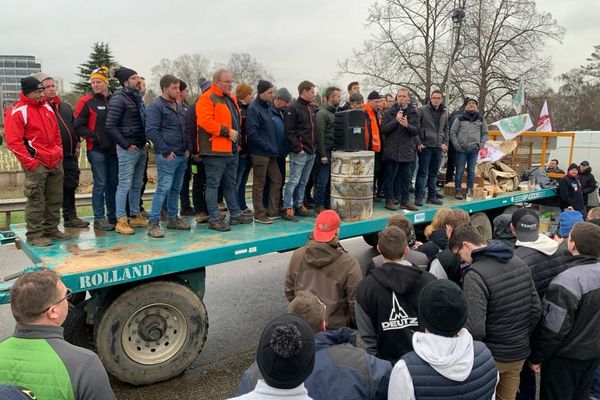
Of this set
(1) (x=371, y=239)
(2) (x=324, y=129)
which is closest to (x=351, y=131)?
(2) (x=324, y=129)

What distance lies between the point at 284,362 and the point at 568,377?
104 inches

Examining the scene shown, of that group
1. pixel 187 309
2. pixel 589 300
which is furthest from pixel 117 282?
pixel 589 300

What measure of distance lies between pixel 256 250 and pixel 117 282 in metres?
1.44

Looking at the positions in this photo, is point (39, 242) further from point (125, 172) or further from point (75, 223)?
point (125, 172)

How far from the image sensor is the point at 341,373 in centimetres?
220

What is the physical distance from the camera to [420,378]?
2.17 m

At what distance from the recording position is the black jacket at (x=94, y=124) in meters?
5.25

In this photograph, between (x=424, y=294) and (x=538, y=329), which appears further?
(x=538, y=329)

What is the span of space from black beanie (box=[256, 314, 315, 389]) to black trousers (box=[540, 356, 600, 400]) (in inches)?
97.2

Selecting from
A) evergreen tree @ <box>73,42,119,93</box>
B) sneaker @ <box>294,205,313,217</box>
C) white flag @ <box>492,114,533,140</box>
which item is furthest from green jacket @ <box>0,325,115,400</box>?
evergreen tree @ <box>73,42,119,93</box>

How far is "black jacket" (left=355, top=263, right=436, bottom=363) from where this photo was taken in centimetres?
295

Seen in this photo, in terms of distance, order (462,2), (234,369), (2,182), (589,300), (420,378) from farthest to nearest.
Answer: (462,2) < (2,182) < (234,369) < (589,300) < (420,378)

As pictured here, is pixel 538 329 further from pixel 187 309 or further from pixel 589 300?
pixel 187 309

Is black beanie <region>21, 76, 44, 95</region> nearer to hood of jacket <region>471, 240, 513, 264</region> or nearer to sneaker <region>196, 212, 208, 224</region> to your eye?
sneaker <region>196, 212, 208, 224</region>
